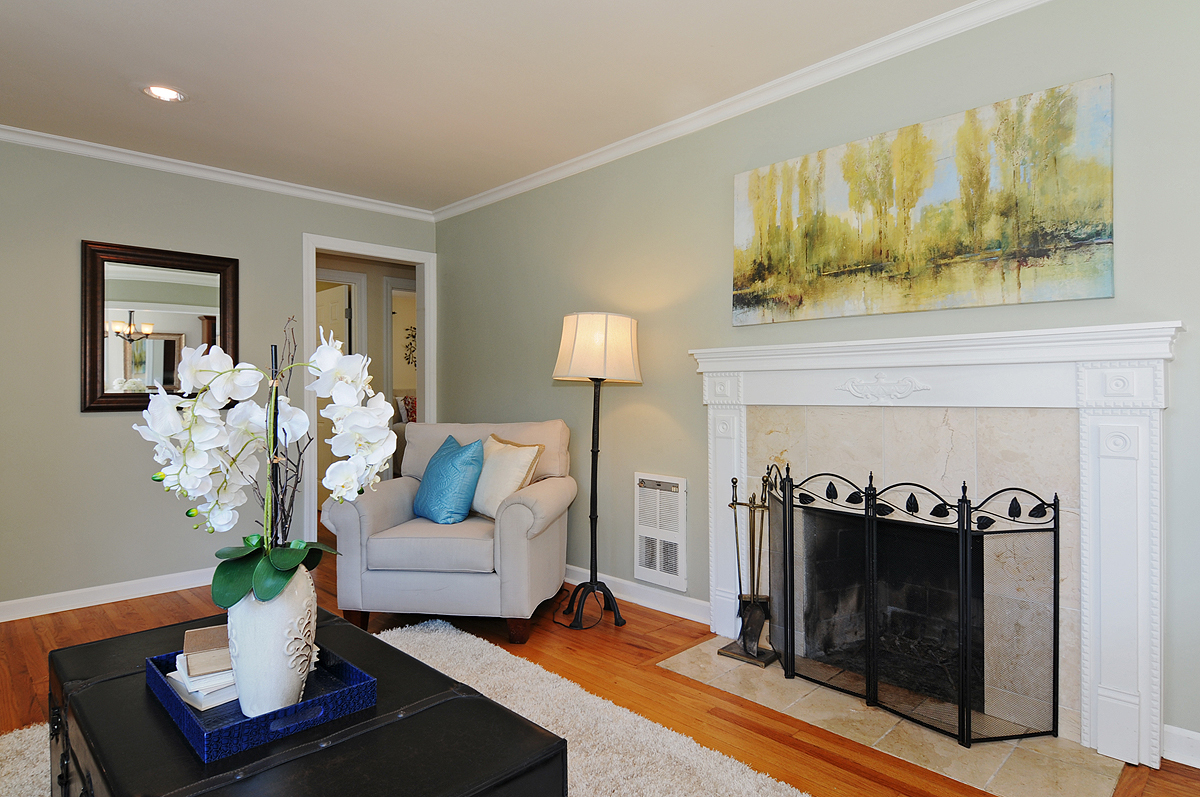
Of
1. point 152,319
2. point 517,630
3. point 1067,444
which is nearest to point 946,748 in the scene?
point 1067,444

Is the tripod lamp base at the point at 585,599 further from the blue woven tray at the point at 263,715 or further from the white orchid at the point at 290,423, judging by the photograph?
the white orchid at the point at 290,423

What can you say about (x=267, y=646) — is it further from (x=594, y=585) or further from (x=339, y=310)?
(x=339, y=310)

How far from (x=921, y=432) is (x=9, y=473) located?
4242 mm

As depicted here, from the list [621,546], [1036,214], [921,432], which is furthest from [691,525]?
[1036,214]

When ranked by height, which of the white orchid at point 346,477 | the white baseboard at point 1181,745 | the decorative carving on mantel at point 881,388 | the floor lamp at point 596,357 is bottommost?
the white baseboard at point 1181,745

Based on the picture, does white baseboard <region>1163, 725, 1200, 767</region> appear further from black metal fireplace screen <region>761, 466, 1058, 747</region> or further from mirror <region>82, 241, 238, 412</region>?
mirror <region>82, 241, 238, 412</region>

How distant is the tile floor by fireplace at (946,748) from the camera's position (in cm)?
194

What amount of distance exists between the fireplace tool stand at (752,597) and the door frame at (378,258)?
2731 millimetres

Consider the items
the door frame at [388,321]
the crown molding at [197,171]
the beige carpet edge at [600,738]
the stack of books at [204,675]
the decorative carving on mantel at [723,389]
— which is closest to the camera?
the stack of books at [204,675]

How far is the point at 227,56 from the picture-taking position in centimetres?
271

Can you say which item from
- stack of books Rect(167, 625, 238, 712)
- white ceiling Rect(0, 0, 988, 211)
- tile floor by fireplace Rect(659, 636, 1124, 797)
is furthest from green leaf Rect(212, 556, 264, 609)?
white ceiling Rect(0, 0, 988, 211)

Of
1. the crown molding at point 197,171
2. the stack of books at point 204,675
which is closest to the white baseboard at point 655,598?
the stack of books at point 204,675

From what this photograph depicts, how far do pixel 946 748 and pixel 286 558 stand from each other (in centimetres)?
201

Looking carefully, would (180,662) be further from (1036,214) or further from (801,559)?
(1036,214)
